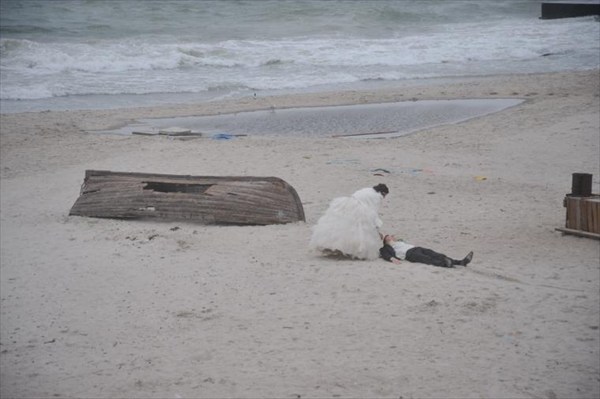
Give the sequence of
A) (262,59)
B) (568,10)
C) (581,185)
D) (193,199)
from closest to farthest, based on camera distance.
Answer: (581,185), (193,199), (262,59), (568,10)

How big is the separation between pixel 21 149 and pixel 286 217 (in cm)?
649

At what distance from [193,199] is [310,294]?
2740mm

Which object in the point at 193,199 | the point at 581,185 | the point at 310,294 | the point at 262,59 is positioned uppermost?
the point at 262,59

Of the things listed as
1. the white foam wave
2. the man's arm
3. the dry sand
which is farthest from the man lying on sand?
the white foam wave

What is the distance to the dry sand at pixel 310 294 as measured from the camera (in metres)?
5.70

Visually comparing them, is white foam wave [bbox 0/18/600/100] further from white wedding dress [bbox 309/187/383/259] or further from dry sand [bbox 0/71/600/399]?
white wedding dress [bbox 309/187/383/259]

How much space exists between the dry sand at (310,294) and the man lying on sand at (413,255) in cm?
14

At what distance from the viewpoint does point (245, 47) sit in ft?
96.5

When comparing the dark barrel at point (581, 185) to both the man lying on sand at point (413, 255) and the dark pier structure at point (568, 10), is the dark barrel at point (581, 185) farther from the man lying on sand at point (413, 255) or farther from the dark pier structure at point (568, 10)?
the dark pier structure at point (568, 10)

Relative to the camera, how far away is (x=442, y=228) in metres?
9.28

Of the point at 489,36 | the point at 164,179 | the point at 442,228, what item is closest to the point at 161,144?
the point at 164,179

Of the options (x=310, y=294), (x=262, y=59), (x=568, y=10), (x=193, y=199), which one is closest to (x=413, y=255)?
(x=310, y=294)

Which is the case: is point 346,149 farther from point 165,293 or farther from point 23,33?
point 23,33

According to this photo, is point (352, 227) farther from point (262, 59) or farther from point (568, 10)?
point (568, 10)
